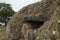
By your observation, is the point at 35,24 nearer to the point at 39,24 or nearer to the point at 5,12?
the point at 39,24

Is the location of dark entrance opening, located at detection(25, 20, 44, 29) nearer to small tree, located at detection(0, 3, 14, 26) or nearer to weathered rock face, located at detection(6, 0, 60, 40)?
weathered rock face, located at detection(6, 0, 60, 40)

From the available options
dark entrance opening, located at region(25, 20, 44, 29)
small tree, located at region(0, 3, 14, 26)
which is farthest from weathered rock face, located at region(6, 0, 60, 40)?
small tree, located at region(0, 3, 14, 26)

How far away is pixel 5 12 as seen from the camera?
4897cm

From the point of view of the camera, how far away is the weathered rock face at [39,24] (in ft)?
36.8

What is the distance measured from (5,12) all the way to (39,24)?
116 ft

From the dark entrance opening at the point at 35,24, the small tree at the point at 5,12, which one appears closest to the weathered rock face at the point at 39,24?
the dark entrance opening at the point at 35,24

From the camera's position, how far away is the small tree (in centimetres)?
4713

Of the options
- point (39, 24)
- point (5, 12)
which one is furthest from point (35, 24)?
point (5, 12)

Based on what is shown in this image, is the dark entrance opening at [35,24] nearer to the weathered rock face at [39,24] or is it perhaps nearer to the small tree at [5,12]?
the weathered rock face at [39,24]

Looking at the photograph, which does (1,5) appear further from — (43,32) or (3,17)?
(43,32)

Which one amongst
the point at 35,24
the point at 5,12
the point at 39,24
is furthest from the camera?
the point at 5,12

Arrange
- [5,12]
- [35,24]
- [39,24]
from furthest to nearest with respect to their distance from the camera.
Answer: [5,12], [35,24], [39,24]

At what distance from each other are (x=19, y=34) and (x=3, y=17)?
30901mm

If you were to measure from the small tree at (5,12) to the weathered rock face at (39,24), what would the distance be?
27.5 m
